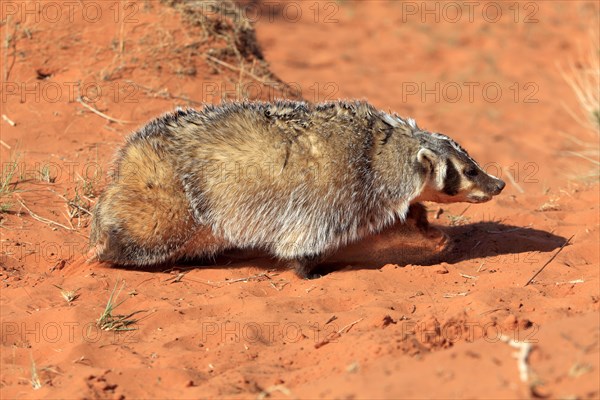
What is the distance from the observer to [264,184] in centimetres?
659

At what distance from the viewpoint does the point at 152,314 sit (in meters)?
5.80

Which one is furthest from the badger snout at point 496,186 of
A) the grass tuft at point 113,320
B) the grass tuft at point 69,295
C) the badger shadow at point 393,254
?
the grass tuft at point 69,295

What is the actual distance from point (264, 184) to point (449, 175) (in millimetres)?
1457

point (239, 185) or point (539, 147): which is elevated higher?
point (239, 185)

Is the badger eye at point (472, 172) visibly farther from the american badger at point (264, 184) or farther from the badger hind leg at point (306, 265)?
the badger hind leg at point (306, 265)

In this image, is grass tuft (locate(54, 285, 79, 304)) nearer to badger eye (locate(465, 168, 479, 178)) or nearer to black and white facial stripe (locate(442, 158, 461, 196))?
black and white facial stripe (locate(442, 158, 461, 196))

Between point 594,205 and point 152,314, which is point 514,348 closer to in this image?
point 152,314

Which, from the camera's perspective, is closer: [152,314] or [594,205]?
[152,314]

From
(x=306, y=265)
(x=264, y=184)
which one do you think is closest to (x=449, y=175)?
(x=306, y=265)

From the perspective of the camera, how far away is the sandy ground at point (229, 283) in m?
4.66

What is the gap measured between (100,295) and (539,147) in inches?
351

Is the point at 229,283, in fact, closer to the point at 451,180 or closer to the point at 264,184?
the point at 264,184

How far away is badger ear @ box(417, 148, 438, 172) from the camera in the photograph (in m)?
6.65

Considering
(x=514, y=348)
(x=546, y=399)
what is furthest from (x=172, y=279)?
(x=546, y=399)
